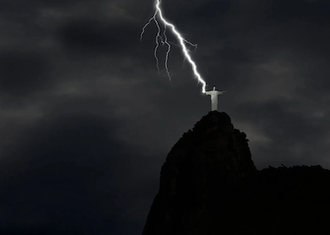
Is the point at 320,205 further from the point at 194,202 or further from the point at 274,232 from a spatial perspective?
the point at 194,202

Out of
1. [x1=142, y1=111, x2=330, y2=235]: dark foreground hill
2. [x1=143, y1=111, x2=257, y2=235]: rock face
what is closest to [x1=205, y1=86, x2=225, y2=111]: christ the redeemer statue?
[x1=142, y1=111, x2=330, y2=235]: dark foreground hill

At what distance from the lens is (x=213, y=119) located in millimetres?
61281

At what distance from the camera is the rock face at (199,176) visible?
5150 centimetres

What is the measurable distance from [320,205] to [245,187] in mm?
9831

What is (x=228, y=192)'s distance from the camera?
50062 millimetres

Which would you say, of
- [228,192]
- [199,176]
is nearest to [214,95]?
[199,176]

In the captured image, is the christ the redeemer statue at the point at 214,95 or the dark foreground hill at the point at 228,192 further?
the christ the redeemer statue at the point at 214,95

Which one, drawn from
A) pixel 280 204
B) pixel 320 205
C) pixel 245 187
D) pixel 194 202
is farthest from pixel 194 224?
pixel 320 205

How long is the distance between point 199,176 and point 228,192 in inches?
221

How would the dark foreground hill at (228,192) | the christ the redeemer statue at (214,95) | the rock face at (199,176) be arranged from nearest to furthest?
1. the dark foreground hill at (228,192)
2. the rock face at (199,176)
3. the christ the redeemer statue at (214,95)

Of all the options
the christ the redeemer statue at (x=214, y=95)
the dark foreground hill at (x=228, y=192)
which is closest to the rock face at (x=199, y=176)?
the dark foreground hill at (x=228, y=192)

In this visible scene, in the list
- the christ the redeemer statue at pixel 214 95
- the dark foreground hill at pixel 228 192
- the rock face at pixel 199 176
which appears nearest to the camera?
the dark foreground hill at pixel 228 192

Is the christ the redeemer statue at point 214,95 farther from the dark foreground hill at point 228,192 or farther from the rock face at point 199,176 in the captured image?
the rock face at point 199,176

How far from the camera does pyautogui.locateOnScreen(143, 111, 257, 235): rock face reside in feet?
169
